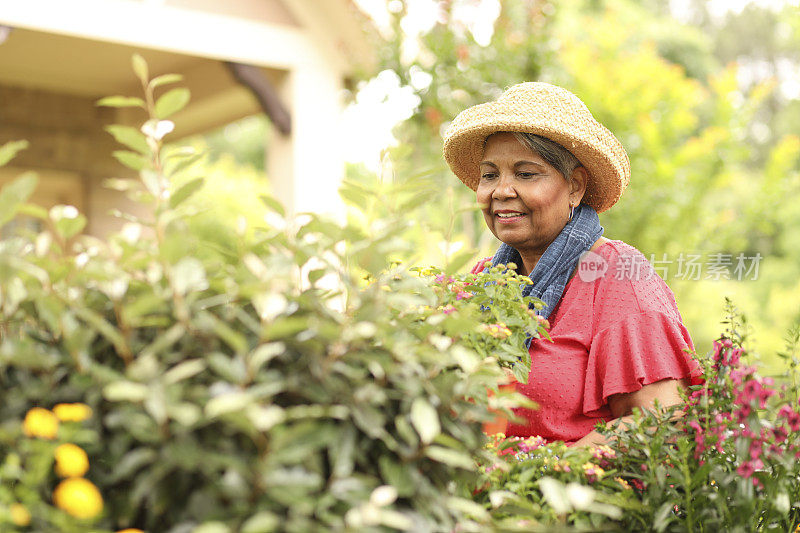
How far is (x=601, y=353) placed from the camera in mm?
Answer: 2062

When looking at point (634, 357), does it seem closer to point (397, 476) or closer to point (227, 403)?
point (397, 476)

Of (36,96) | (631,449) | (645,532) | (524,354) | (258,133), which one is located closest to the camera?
(645,532)

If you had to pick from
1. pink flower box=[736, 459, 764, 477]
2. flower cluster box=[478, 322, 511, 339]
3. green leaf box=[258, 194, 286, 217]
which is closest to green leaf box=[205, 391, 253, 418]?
green leaf box=[258, 194, 286, 217]

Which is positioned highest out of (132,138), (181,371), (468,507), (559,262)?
(132,138)

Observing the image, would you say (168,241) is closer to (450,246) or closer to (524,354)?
(450,246)

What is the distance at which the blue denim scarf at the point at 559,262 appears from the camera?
224cm

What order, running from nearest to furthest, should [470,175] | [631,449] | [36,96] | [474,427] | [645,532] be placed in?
[474,427] → [645,532] → [631,449] → [470,175] → [36,96]

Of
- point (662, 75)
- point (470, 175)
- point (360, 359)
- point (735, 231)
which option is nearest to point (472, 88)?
point (662, 75)

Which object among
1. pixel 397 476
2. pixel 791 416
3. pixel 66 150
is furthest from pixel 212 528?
pixel 66 150

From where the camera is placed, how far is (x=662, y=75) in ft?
27.8

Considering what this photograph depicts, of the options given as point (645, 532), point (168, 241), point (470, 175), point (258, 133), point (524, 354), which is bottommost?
point (645, 532)

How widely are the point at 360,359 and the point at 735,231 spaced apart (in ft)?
28.5

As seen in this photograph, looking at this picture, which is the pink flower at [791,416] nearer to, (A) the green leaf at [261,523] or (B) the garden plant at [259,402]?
(B) the garden plant at [259,402]

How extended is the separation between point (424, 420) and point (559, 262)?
1.23 meters
